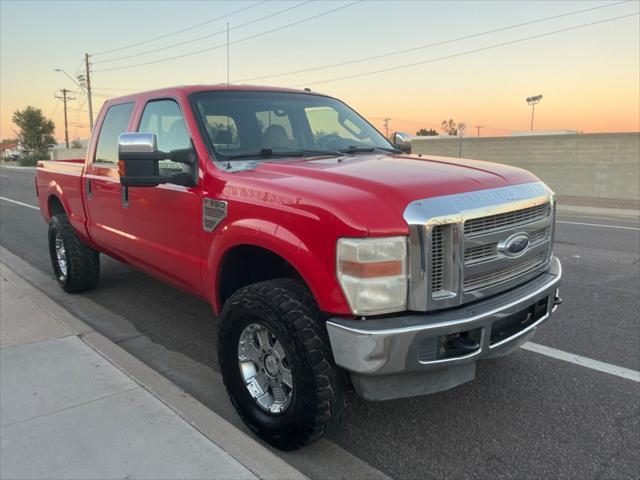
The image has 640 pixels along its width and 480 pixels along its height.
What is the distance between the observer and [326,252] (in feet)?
8.00

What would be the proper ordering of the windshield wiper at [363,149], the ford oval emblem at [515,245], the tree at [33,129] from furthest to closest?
the tree at [33,129] < the windshield wiper at [363,149] < the ford oval emblem at [515,245]

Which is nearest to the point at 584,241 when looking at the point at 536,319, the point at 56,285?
the point at 536,319

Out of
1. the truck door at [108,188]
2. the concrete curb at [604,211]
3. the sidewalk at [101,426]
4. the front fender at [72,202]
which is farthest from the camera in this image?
the concrete curb at [604,211]

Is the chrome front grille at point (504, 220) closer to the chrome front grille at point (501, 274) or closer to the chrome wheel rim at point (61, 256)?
the chrome front grille at point (501, 274)

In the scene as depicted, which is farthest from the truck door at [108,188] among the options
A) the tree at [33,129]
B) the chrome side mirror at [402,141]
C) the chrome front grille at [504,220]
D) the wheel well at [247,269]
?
the tree at [33,129]

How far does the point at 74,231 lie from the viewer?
5488 millimetres

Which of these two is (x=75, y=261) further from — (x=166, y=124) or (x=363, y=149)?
(x=363, y=149)

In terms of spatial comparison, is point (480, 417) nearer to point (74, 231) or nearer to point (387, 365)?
point (387, 365)

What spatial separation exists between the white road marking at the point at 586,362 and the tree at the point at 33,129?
82114 mm

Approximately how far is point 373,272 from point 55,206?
16.4ft

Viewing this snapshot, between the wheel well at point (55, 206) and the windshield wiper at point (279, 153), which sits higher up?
the windshield wiper at point (279, 153)

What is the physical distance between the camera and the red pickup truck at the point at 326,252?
2.39 meters

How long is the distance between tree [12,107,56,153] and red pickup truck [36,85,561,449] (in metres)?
81.2

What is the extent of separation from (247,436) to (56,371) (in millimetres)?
1575
